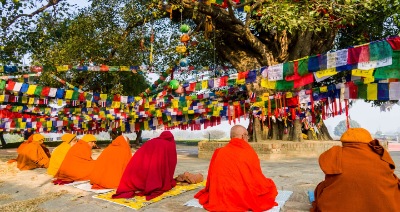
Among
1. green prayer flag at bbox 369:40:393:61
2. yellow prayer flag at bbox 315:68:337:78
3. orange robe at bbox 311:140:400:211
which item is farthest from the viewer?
yellow prayer flag at bbox 315:68:337:78

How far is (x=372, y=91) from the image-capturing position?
6852 millimetres

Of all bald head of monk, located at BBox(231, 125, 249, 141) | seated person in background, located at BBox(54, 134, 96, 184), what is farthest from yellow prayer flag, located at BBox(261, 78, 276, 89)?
seated person in background, located at BBox(54, 134, 96, 184)

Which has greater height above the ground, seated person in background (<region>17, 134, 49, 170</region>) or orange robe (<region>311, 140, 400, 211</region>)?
orange robe (<region>311, 140, 400, 211</region>)

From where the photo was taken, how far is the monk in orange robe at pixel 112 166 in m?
7.02

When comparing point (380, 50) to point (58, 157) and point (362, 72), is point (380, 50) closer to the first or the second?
point (362, 72)

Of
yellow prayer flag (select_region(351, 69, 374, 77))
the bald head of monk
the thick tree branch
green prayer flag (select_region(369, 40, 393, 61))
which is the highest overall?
the thick tree branch

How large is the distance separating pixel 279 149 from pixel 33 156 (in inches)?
381

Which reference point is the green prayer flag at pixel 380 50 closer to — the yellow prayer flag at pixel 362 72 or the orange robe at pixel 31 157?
the yellow prayer flag at pixel 362 72

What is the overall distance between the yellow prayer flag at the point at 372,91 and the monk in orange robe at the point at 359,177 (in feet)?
9.77

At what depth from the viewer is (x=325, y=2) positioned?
11.0 metres

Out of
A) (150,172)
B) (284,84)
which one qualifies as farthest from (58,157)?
(284,84)

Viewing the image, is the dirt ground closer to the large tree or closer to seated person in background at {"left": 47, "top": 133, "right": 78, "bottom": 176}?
seated person in background at {"left": 47, "top": 133, "right": 78, "bottom": 176}

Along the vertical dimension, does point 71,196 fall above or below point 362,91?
below

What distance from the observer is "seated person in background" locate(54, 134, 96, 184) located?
7988 millimetres
